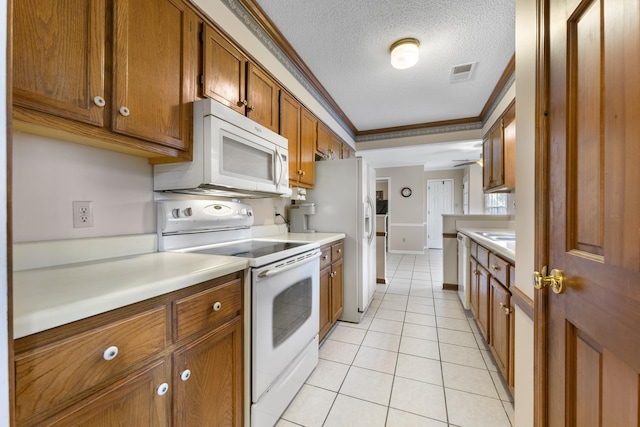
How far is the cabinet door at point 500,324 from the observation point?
1.54m

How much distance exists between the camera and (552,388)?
81cm

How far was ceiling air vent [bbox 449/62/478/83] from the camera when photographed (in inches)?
96.4

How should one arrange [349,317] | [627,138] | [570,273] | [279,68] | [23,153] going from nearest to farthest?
[627,138], [570,273], [23,153], [279,68], [349,317]

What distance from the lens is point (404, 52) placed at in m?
2.12

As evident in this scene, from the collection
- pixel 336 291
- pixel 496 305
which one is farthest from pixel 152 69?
pixel 496 305

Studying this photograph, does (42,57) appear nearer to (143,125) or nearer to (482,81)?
(143,125)

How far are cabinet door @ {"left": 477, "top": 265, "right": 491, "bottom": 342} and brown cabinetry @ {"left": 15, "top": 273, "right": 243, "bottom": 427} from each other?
5.91 ft

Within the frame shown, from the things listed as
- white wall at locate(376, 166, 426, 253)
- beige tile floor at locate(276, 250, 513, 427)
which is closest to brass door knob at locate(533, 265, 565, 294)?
beige tile floor at locate(276, 250, 513, 427)

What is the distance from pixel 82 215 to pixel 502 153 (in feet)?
11.3

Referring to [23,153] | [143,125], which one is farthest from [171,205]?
[23,153]

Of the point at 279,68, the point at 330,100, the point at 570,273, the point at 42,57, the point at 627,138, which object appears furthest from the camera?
the point at 330,100

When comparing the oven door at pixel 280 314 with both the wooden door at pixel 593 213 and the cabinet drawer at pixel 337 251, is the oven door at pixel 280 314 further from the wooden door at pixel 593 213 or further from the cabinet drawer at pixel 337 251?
the wooden door at pixel 593 213

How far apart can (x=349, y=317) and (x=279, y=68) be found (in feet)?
7.79

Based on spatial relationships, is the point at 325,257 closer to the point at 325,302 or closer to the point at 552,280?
the point at 325,302
